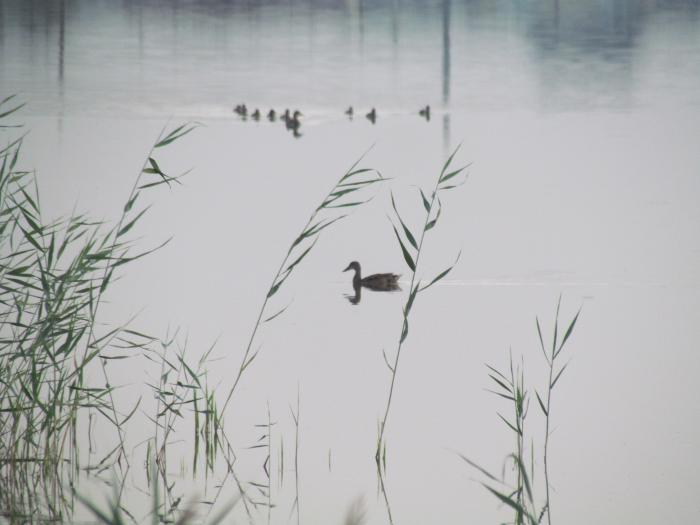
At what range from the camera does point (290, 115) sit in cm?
2128

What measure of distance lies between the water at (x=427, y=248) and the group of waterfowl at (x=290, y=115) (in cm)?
28

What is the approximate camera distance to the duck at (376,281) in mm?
10219

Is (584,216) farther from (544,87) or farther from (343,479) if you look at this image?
(544,87)

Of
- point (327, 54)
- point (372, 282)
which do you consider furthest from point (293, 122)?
point (327, 54)

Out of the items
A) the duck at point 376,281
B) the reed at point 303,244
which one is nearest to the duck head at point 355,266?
the duck at point 376,281

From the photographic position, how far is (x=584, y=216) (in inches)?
538

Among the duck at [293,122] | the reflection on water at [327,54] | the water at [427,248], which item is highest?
the reflection on water at [327,54]

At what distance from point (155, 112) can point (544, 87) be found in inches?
365

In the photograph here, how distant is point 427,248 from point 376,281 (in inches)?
69.7

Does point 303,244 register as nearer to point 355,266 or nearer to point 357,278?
point 355,266

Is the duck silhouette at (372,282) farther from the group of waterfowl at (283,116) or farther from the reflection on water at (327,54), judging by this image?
the reflection on water at (327,54)

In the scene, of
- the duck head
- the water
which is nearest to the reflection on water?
the water

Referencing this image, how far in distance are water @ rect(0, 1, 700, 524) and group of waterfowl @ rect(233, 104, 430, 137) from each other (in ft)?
0.91

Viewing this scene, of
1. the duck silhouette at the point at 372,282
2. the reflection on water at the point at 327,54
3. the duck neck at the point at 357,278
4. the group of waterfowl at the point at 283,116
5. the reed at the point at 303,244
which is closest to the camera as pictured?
the reed at the point at 303,244
